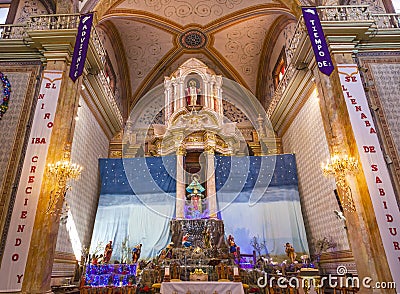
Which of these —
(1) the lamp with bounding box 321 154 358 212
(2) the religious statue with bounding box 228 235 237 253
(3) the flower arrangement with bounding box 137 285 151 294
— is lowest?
(3) the flower arrangement with bounding box 137 285 151 294

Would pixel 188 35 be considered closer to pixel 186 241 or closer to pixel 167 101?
pixel 167 101

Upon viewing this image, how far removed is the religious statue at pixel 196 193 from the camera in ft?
38.3

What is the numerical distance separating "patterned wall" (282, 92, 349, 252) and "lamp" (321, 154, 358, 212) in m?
1.29

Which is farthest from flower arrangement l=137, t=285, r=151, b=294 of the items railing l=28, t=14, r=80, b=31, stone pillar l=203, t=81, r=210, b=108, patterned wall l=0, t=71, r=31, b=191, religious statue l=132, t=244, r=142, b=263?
stone pillar l=203, t=81, r=210, b=108

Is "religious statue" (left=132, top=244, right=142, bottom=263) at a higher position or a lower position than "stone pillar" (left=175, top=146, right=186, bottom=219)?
lower

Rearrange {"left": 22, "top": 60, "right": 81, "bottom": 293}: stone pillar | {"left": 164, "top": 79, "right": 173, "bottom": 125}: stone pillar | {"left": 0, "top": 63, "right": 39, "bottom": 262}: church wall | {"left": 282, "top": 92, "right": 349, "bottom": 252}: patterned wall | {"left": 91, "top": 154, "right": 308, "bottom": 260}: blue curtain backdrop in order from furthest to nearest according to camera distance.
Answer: {"left": 164, "top": 79, "right": 173, "bottom": 125}: stone pillar → {"left": 91, "top": 154, "right": 308, "bottom": 260}: blue curtain backdrop → {"left": 282, "top": 92, "right": 349, "bottom": 252}: patterned wall → {"left": 0, "top": 63, "right": 39, "bottom": 262}: church wall → {"left": 22, "top": 60, "right": 81, "bottom": 293}: stone pillar

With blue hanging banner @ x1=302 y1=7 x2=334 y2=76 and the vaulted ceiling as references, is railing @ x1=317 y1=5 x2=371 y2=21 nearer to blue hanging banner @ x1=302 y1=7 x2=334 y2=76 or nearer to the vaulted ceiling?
blue hanging banner @ x1=302 y1=7 x2=334 y2=76

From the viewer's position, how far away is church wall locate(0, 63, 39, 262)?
23.2 feet

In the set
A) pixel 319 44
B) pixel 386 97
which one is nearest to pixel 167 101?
pixel 319 44

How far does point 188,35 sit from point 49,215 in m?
11.3

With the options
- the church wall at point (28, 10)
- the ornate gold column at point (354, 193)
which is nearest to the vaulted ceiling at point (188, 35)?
the church wall at point (28, 10)

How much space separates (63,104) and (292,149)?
860 centimetres

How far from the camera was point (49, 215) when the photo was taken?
661cm

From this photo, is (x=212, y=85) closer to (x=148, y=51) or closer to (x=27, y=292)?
(x=148, y=51)
